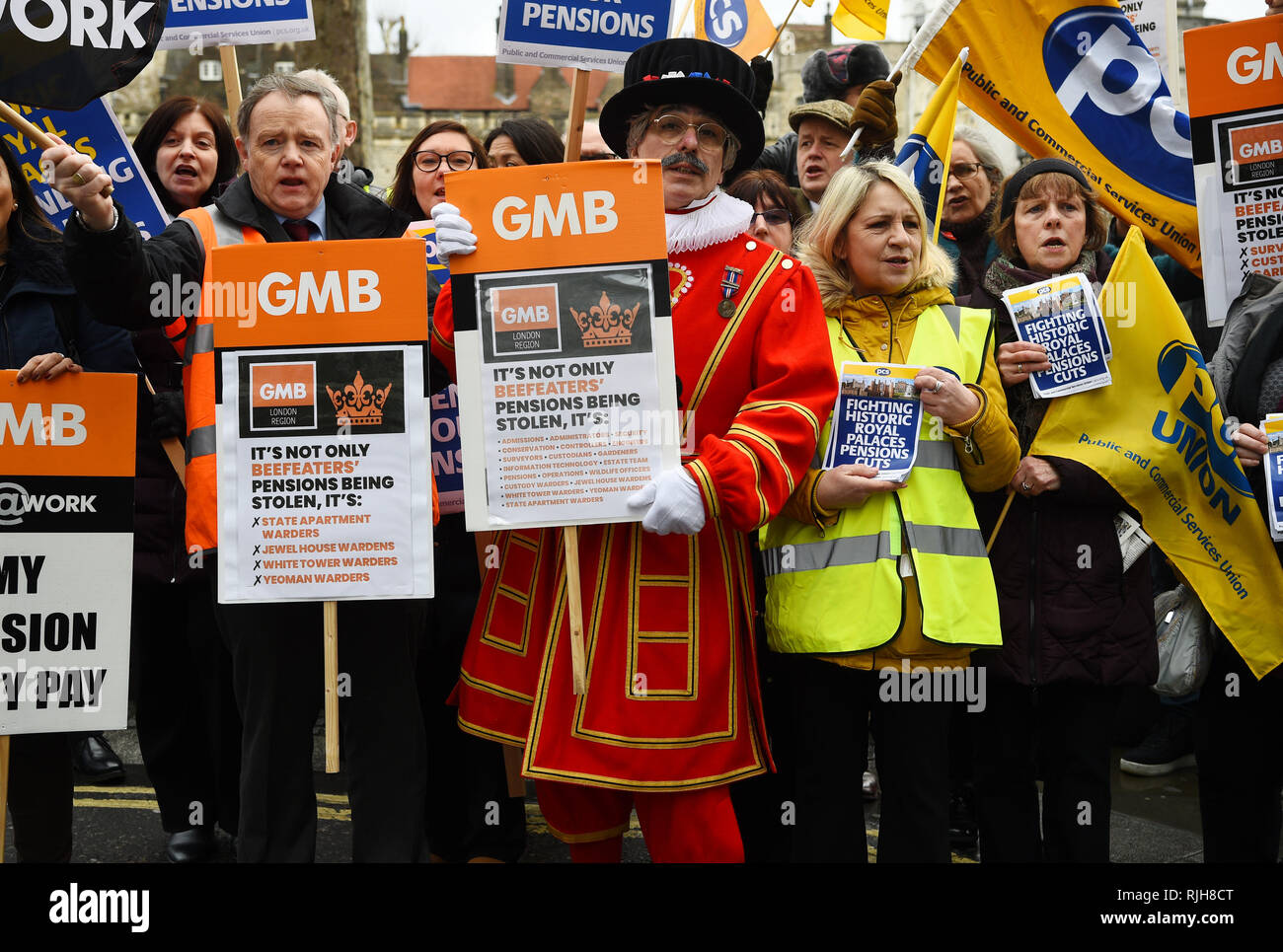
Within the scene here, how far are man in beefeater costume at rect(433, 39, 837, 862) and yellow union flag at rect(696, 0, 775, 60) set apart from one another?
2668mm

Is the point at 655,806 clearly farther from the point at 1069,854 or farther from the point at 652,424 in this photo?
the point at 1069,854

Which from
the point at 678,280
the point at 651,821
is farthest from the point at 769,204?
the point at 651,821

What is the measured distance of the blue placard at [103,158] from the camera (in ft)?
15.5

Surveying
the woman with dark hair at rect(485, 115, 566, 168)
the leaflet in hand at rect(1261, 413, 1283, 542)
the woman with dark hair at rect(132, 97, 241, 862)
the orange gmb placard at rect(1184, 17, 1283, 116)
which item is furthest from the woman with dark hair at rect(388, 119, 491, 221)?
the leaflet in hand at rect(1261, 413, 1283, 542)

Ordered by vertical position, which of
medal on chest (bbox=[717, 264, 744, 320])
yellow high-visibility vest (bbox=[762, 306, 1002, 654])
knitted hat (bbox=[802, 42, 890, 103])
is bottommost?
yellow high-visibility vest (bbox=[762, 306, 1002, 654])

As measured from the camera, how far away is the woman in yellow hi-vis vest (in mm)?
3686

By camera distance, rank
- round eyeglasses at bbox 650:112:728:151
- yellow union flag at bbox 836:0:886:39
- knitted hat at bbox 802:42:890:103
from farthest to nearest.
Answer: knitted hat at bbox 802:42:890:103, yellow union flag at bbox 836:0:886:39, round eyeglasses at bbox 650:112:728:151

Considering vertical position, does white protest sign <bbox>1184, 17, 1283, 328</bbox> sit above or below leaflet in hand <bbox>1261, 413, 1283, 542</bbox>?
above

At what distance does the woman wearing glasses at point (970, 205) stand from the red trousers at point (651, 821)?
8.07 ft

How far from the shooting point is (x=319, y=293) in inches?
140

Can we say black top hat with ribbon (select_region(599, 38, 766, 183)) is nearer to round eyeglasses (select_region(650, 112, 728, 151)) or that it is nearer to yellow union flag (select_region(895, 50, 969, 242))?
round eyeglasses (select_region(650, 112, 728, 151))

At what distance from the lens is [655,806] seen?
362 cm

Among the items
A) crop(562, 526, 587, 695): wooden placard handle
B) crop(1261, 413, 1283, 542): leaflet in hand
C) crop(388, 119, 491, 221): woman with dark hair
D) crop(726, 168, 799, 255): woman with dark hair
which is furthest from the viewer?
crop(388, 119, 491, 221): woman with dark hair

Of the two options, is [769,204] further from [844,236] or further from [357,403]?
[357,403]
